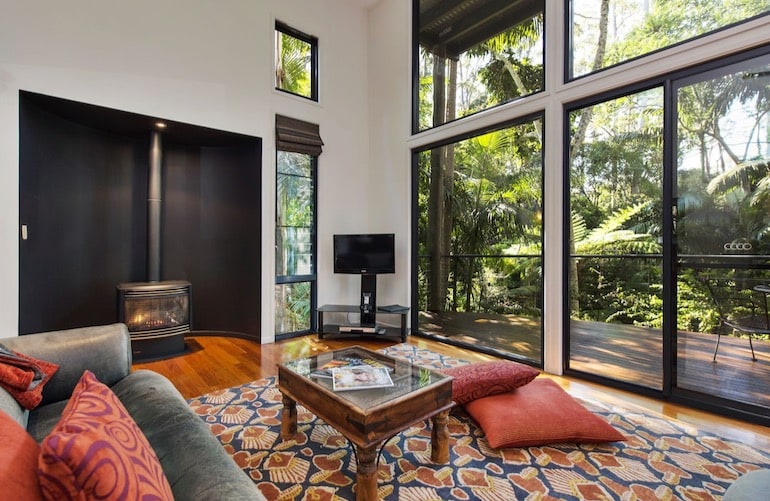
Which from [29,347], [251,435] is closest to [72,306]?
[29,347]

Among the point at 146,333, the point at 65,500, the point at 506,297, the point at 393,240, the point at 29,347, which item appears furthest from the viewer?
the point at 393,240

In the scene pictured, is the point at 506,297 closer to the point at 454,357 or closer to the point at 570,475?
the point at 454,357

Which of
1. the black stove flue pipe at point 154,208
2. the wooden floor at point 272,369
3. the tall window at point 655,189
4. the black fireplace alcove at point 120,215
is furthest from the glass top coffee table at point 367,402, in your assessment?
the black stove flue pipe at point 154,208

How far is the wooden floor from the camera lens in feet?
7.48

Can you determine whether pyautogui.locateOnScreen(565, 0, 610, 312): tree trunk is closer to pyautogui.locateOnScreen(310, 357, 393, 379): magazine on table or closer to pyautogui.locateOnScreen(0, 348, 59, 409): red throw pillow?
pyautogui.locateOnScreen(310, 357, 393, 379): magazine on table

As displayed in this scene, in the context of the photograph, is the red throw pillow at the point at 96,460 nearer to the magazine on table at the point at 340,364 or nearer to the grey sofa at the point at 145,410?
the grey sofa at the point at 145,410

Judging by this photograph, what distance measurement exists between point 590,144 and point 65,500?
3603 mm

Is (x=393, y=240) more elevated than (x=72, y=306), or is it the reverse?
(x=393, y=240)

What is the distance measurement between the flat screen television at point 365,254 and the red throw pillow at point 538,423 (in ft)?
7.90

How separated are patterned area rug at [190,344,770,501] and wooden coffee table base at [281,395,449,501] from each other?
60 millimetres

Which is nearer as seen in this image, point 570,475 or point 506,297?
point 570,475

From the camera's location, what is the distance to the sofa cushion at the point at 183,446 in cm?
88

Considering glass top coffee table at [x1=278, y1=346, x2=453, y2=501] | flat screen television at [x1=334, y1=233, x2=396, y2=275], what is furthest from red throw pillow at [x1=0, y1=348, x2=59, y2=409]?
flat screen television at [x1=334, y1=233, x2=396, y2=275]

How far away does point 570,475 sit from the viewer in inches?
68.9
